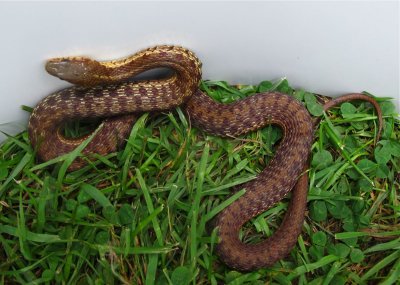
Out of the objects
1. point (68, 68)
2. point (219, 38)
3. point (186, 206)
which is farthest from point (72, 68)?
point (186, 206)

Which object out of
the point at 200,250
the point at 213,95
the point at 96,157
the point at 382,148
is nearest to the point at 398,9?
the point at 382,148

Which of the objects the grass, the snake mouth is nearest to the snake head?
the snake mouth

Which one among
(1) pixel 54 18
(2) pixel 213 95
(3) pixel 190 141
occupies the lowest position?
(3) pixel 190 141

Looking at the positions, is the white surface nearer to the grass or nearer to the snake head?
the snake head

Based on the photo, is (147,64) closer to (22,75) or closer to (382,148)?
(22,75)

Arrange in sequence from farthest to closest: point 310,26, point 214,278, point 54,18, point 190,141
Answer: point 190,141 → point 214,278 → point 310,26 → point 54,18

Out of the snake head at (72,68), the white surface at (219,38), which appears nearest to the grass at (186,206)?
the white surface at (219,38)
